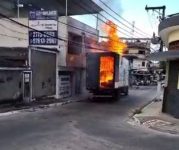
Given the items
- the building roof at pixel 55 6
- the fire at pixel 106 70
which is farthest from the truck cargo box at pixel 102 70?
the building roof at pixel 55 6

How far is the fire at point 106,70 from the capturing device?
30.2m

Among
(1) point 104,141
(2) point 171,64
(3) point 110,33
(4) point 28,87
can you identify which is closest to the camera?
(1) point 104,141

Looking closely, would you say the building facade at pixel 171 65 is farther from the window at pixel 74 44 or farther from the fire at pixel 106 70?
the window at pixel 74 44

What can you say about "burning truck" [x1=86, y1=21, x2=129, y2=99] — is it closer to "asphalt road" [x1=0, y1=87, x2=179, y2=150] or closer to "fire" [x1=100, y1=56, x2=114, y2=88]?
"fire" [x1=100, y1=56, x2=114, y2=88]

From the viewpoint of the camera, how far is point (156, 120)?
18.5 meters

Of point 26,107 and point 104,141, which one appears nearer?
point 104,141

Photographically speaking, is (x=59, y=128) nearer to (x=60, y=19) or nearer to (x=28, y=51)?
(x=28, y=51)

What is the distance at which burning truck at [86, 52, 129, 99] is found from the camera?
98.9 feet

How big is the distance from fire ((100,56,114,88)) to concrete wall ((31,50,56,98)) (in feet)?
12.5

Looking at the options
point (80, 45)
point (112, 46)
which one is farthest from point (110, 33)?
point (80, 45)

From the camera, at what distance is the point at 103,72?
30.3m

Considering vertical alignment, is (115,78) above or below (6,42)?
below

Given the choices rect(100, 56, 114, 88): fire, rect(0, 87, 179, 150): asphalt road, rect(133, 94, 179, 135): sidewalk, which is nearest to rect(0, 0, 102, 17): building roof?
rect(100, 56, 114, 88): fire

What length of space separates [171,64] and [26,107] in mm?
8335
